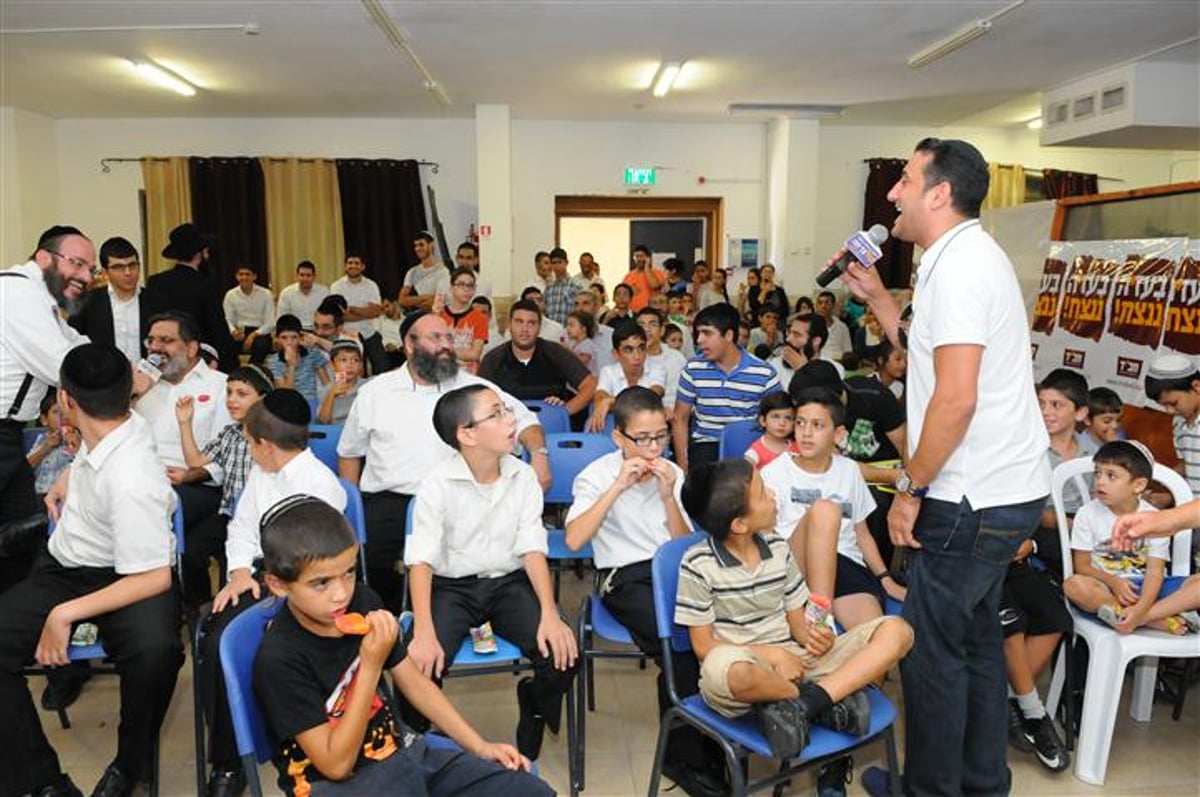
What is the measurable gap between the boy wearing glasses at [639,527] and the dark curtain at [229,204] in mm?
7891

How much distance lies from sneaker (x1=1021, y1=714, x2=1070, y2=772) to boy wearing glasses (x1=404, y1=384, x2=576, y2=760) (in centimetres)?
151

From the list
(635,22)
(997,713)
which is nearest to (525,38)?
(635,22)

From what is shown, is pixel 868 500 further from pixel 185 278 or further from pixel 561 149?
pixel 561 149

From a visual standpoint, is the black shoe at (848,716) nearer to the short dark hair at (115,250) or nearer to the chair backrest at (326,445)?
the chair backrest at (326,445)

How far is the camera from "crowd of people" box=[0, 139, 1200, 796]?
1.85 m

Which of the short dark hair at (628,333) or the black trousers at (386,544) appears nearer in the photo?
the black trousers at (386,544)

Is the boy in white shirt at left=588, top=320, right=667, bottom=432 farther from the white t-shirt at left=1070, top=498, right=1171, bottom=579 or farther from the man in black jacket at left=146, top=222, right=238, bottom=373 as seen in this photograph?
the man in black jacket at left=146, top=222, right=238, bottom=373

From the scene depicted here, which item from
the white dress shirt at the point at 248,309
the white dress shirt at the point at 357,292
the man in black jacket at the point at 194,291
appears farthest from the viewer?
the white dress shirt at the point at 357,292

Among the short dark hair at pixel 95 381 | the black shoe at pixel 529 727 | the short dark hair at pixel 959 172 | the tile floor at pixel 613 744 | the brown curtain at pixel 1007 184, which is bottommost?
the tile floor at pixel 613 744

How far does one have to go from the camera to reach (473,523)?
8.32 feet

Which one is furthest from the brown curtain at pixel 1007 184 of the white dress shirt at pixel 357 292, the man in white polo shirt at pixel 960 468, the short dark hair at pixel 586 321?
the man in white polo shirt at pixel 960 468

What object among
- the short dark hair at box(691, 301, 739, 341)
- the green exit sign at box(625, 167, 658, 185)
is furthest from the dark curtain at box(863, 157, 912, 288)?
the short dark hair at box(691, 301, 739, 341)

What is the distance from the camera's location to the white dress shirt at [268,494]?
2568 millimetres

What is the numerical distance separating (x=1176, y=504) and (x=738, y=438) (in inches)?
63.5
